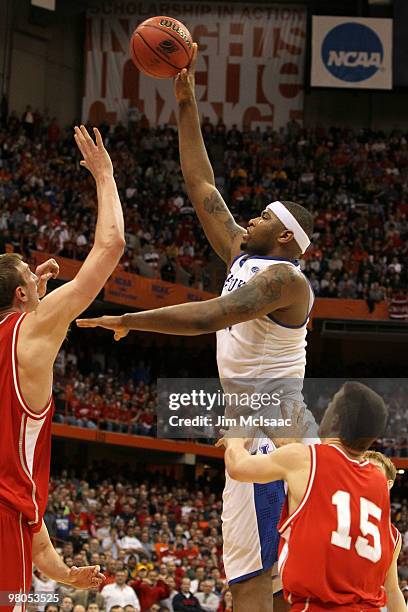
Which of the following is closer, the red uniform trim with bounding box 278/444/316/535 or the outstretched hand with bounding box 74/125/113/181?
the red uniform trim with bounding box 278/444/316/535

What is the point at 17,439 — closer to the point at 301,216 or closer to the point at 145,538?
the point at 301,216

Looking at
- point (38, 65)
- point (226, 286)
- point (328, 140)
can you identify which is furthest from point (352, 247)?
point (226, 286)

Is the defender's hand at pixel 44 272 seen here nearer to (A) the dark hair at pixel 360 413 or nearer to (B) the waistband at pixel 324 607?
(A) the dark hair at pixel 360 413

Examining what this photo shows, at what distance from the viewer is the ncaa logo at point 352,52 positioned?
3142 cm

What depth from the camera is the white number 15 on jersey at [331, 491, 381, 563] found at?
3.89 metres

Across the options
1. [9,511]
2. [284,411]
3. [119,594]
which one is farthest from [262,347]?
[119,594]

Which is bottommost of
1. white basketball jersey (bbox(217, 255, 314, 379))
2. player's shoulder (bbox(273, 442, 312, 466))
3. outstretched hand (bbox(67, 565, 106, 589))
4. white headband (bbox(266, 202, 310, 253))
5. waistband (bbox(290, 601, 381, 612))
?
outstretched hand (bbox(67, 565, 106, 589))

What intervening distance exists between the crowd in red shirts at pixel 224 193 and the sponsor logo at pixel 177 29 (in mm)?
15419

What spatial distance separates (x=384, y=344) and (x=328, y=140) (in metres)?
6.69

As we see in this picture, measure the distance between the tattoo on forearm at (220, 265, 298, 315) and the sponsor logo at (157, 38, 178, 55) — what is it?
1.76 metres

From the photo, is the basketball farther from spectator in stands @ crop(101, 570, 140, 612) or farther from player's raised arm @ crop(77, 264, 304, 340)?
spectator in stands @ crop(101, 570, 140, 612)

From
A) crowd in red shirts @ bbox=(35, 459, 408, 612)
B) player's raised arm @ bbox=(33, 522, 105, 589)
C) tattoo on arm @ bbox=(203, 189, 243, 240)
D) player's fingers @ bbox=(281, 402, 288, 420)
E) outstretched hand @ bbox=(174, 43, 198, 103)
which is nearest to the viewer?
player's raised arm @ bbox=(33, 522, 105, 589)

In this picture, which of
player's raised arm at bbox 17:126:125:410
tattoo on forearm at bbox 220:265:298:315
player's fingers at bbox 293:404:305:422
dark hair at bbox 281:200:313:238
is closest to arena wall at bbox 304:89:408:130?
dark hair at bbox 281:200:313:238

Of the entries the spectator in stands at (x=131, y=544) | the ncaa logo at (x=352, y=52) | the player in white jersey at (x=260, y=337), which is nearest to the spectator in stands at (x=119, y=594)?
the spectator in stands at (x=131, y=544)
